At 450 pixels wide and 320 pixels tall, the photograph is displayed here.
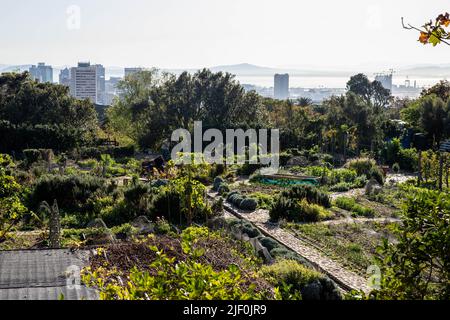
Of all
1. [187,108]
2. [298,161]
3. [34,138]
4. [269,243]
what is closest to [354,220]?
[269,243]

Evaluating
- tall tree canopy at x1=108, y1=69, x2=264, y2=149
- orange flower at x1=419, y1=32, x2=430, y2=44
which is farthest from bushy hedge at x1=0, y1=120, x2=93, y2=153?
orange flower at x1=419, y1=32, x2=430, y2=44

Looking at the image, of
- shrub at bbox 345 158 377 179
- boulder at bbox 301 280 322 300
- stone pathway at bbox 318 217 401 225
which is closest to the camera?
boulder at bbox 301 280 322 300

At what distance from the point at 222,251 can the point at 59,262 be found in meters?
2.57

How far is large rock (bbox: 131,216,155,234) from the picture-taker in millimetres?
11674

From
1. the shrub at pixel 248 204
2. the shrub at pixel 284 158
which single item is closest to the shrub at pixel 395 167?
the shrub at pixel 284 158

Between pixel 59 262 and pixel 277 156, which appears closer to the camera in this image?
pixel 59 262

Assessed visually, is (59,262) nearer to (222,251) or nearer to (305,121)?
(222,251)

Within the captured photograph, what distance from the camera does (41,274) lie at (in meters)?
6.93

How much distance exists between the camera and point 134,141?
1251 inches

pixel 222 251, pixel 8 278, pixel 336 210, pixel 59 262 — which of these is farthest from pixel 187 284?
pixel 336 210

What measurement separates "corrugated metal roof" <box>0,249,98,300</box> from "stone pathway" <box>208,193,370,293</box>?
4.25 meters

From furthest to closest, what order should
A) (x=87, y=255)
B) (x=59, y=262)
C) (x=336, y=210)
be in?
1. (x=336, y=210)
2. (x=87, y=255)
3. (x=59, y=262)

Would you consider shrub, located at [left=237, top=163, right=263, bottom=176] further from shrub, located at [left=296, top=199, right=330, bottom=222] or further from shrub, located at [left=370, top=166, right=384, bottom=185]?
shrub, located at [left=296, top=199, right=330, bottom=222]
